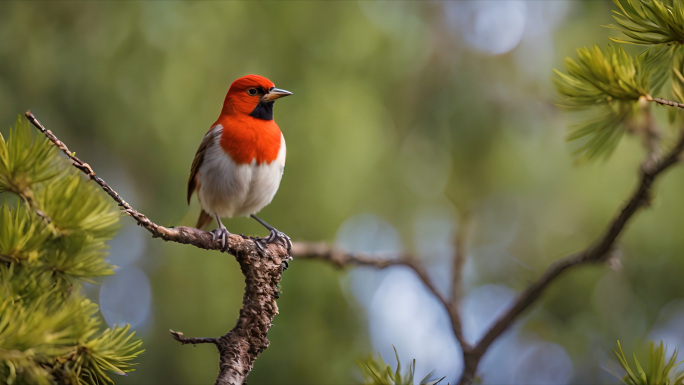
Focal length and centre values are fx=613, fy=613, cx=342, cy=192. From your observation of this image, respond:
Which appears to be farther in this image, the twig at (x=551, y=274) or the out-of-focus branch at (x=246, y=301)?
the twig at (x=551, y=274)

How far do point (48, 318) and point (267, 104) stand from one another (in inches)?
71.3

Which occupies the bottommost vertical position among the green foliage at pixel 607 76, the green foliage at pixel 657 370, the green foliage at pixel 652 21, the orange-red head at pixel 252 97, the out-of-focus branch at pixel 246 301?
the green foliage at pixel 657 370

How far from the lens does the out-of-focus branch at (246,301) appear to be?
149 cm

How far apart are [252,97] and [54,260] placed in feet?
5.16

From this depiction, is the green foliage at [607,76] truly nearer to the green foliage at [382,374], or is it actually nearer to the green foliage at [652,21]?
the green foliage at [652,21]

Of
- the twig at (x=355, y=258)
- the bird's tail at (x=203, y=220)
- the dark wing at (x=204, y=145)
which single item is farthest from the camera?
the bird's tail at (x=203, y=220)

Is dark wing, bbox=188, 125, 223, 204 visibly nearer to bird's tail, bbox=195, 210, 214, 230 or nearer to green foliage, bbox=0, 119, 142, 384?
bird's tail, bbox=195, 210, 214, 230

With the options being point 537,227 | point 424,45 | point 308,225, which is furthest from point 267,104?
point 537,227

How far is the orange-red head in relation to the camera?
271 centimetres

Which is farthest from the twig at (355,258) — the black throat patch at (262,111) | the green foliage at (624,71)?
the green foliage at (624,71)

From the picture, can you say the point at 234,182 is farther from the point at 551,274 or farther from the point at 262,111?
the point at 551,274

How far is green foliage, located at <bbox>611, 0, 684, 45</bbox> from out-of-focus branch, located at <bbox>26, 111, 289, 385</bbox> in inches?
40.8

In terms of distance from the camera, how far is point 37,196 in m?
1.31

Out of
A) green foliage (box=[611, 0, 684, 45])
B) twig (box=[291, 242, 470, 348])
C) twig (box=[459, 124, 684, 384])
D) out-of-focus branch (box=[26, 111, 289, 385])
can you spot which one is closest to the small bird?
twig (box=[291, 242, 470, 348])
